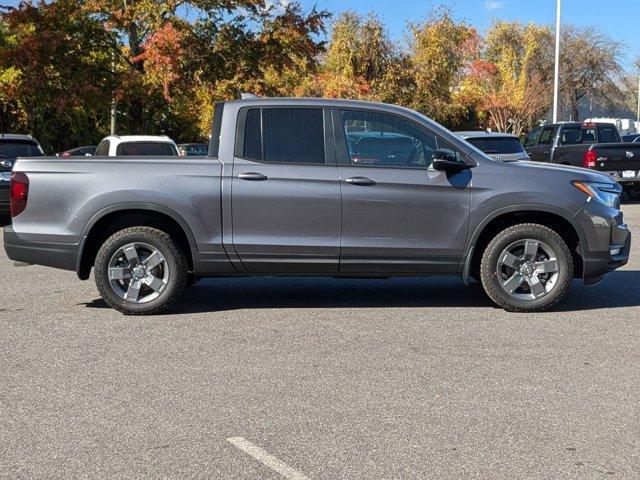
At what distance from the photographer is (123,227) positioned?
7.58 meters

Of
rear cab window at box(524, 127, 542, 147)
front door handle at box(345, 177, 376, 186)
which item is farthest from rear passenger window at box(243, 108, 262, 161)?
rear cab window at box(524, 127, 542, 147)

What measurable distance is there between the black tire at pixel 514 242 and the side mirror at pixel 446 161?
749 millimetres

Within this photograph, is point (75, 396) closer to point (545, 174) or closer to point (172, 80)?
point (545, 174)

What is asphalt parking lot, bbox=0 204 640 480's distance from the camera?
161 inches

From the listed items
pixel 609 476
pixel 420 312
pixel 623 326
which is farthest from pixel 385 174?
pixel 609 476

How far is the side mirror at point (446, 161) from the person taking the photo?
732cm

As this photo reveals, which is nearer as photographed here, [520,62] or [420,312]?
[420,312]

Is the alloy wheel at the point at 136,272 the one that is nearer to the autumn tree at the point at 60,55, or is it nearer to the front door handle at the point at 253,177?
the front door handle at the point at 253,177

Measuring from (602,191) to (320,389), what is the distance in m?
3.89

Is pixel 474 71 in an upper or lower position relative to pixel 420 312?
upper

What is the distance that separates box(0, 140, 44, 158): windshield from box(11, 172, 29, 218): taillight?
25.9 ft

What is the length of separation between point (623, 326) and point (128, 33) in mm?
15326

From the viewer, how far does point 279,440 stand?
4.35 meters

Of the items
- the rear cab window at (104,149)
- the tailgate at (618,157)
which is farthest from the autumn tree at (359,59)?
the rear cab window at (104,149)
